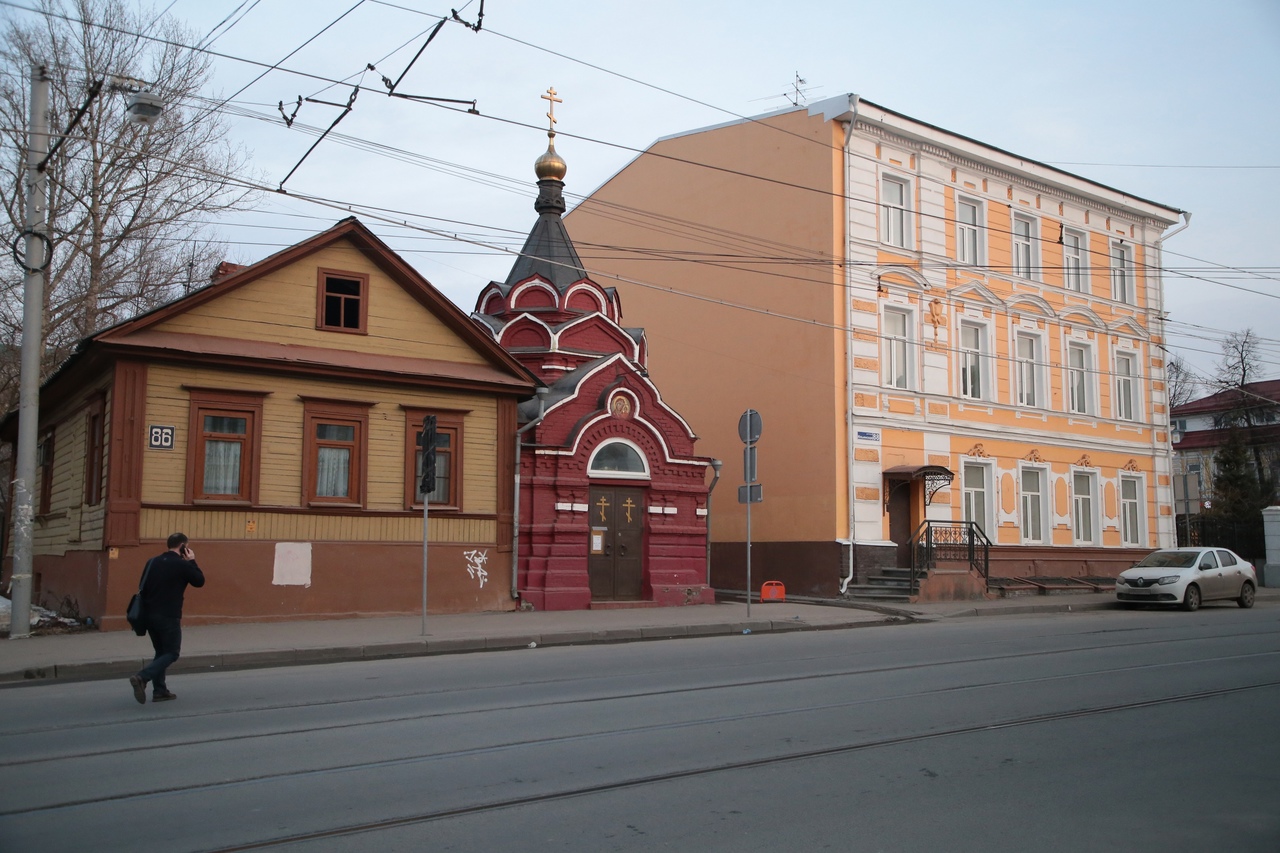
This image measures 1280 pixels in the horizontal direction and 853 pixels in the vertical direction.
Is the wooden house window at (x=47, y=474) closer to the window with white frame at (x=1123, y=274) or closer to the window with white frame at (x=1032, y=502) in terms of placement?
the window with white frame at (x=1032, y=502)

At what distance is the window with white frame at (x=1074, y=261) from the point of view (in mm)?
32062

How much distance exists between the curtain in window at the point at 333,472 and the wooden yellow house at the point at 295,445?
3 centimetres

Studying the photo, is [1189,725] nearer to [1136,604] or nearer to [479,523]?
[479,523]

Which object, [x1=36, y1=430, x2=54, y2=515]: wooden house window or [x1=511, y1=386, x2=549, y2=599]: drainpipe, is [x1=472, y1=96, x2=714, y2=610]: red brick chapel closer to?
[x1=511, y1=386, x2=549, y2=599]: drainpipe

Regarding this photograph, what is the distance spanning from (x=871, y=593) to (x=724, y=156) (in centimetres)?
1300

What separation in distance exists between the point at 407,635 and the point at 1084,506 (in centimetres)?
2296

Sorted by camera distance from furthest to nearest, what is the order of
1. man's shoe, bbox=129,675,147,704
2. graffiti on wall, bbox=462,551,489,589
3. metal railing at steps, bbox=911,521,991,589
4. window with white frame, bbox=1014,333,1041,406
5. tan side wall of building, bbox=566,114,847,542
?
window with white frame, bbox=1014,333,1041,406, tan side wall of building, bbox=566,114,847,542, metal railing at steps, bbox=911,521,991,589, graffiti on wall, bbox=462,551,489,589, man's shoe, bbox=129,675,147,704

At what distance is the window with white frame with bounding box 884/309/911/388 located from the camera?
27641 mm

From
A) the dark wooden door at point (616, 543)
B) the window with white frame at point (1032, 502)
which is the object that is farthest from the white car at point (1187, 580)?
the dark wooden door at point (616, 543)

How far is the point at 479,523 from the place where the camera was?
69.8ft

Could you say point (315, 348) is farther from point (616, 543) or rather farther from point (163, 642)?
point (163, 642)

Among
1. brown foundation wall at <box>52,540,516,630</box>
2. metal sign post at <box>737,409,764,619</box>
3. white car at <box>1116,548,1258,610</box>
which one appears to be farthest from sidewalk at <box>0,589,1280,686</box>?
white car at <box>1116,548,1258,610</box>

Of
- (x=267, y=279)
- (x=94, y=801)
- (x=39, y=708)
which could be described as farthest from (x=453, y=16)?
(x=94, y=801)

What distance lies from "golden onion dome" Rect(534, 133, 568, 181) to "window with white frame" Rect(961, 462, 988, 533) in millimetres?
13370
